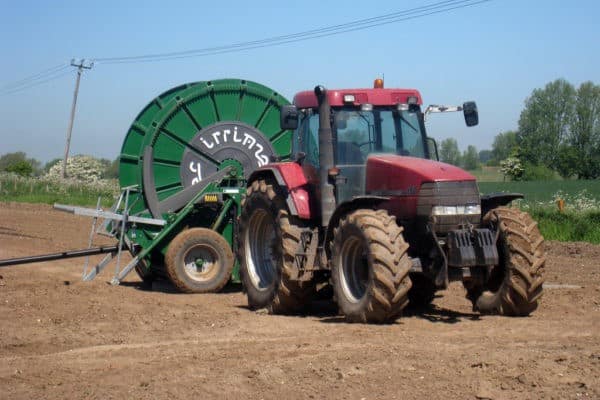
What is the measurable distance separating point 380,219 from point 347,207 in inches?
28.5

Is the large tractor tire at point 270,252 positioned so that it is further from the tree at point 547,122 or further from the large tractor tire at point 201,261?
the tree at point 547,122

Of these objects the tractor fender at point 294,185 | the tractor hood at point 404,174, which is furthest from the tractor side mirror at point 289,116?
the tractor hood at point 404,174

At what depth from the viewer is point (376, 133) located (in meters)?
10.1

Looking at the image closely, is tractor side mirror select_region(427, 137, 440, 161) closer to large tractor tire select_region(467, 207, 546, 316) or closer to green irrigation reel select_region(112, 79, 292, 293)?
large tractor tire select_region(467, 207, 546, 316)

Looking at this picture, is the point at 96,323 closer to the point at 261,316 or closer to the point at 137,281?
the point at 261,316

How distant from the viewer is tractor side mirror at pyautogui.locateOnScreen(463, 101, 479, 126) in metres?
9.98

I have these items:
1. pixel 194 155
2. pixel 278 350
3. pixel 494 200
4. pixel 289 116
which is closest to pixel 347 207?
pixel 289 116

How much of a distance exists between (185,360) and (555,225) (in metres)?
16.4

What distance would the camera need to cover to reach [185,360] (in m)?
7.34

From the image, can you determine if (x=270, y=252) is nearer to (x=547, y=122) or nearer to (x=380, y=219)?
(x=380, y=219)

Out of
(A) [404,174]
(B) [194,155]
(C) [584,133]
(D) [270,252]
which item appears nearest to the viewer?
(A) [404,174]

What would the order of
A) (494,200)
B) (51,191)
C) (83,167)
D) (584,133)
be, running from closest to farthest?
(494,200), (51,191), (584,133), (83,167)

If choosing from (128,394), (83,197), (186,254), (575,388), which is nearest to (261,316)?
(186,254)

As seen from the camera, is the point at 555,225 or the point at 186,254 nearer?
the point at 186,254
